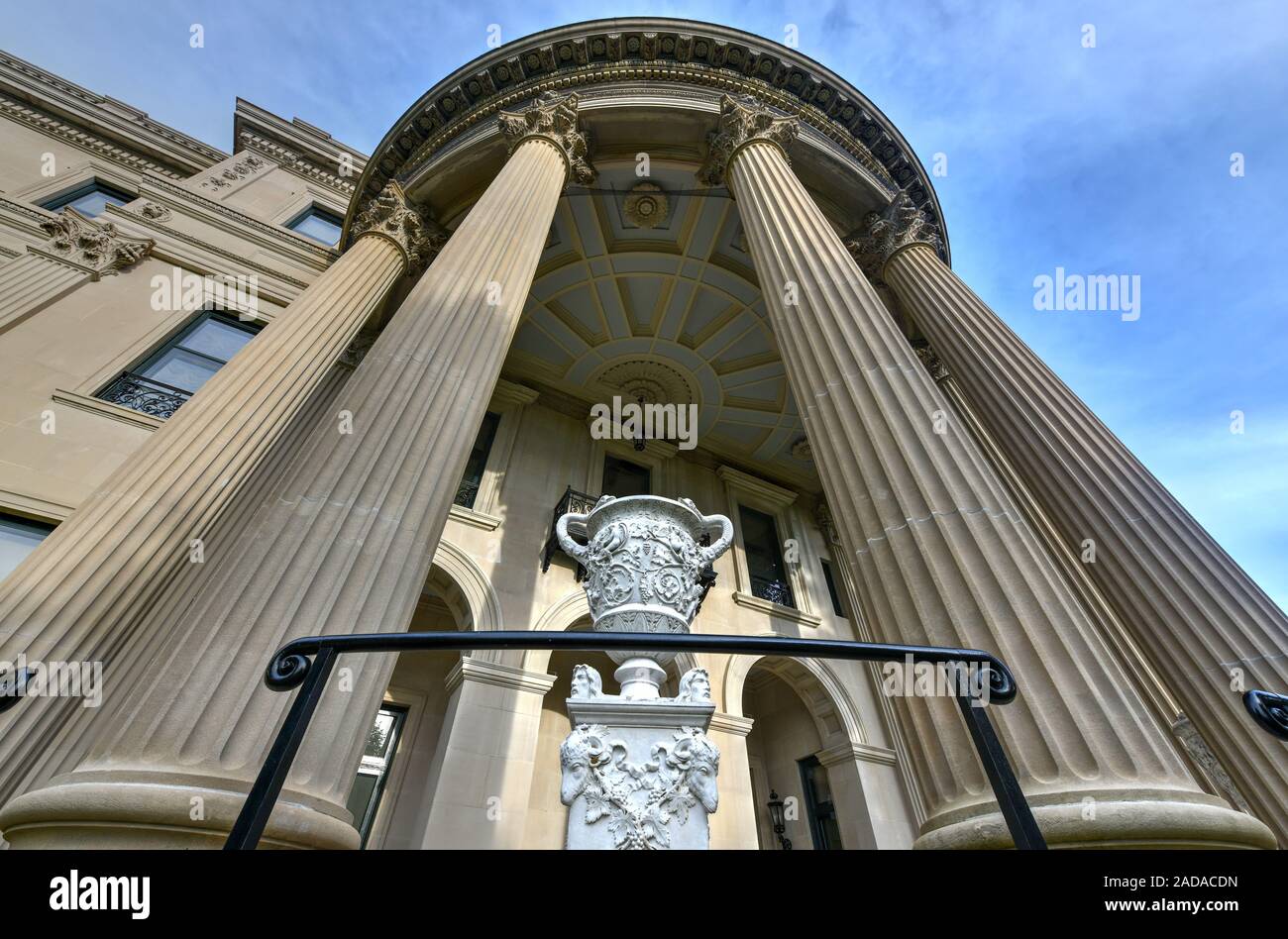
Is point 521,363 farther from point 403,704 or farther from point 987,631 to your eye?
point 987,631

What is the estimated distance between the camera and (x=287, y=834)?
7.89ft

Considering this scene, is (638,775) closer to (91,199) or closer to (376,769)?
(376,769)

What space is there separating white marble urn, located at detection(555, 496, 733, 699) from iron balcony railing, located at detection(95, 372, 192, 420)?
7.92m

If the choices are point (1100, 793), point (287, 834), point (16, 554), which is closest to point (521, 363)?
point (16, 554)

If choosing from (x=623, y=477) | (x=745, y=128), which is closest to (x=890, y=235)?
(x=745, y=128)

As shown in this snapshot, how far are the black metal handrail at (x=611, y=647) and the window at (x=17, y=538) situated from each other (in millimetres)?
6988

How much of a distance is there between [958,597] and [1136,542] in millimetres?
3724

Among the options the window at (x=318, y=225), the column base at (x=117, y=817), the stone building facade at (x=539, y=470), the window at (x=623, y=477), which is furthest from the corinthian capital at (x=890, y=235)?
Result: the window at (x=318, y=225)

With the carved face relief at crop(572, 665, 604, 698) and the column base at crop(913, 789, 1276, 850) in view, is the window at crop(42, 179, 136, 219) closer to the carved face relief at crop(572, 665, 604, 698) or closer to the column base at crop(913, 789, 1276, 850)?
the carved face relief at crop(572, 665, 604, 698)

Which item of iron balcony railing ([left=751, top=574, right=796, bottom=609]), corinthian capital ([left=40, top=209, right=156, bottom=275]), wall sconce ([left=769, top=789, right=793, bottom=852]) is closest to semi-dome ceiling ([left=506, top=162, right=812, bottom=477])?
iron balcony railing ([left=751, top=574, right=796, bottom=609])

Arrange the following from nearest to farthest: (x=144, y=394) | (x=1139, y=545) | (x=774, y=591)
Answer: (x=1139, y=545), (x=144, y=394), (x=774, y=591)

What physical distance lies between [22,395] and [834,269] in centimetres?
1015

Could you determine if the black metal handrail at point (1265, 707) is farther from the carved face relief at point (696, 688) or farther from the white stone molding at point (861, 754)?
the white stone molding at point (861, 754)

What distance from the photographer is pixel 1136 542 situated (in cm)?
550
